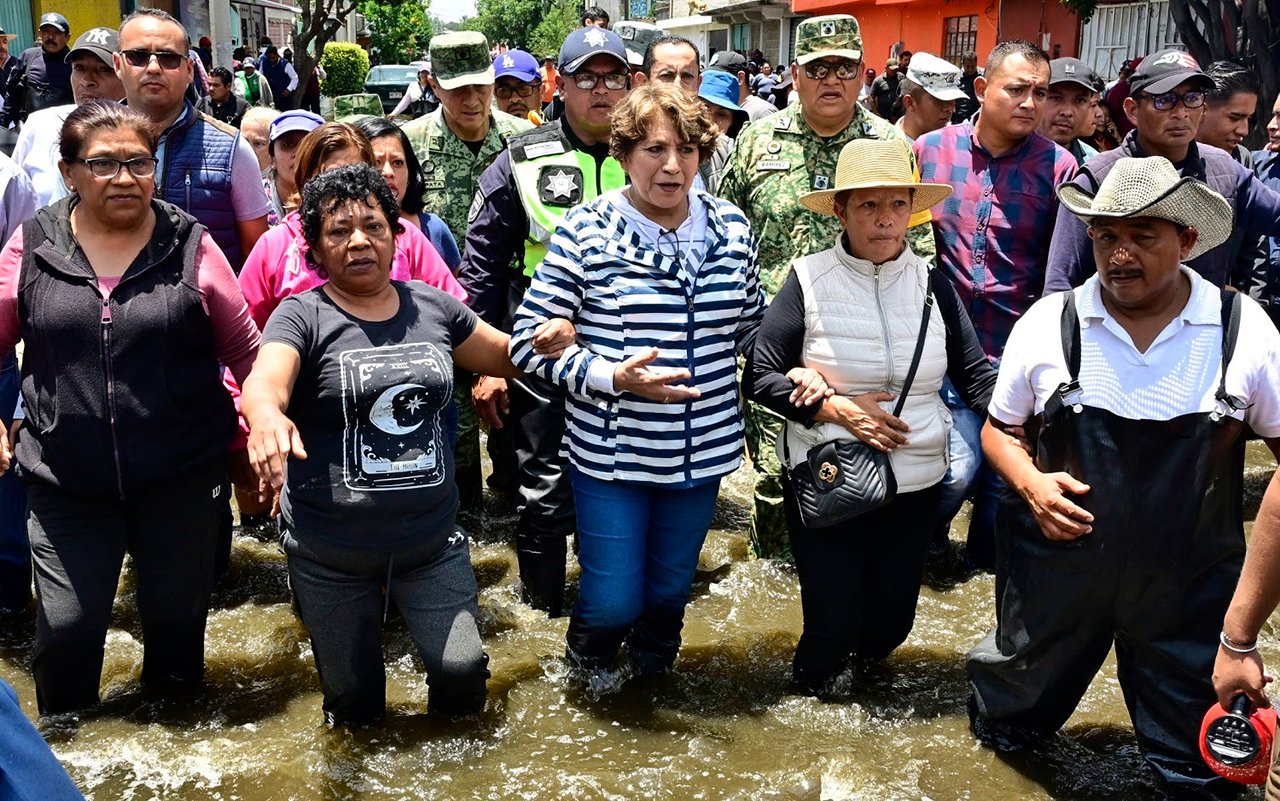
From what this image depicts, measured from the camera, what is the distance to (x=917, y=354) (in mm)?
4035

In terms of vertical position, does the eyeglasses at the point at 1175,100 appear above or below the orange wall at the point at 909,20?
below

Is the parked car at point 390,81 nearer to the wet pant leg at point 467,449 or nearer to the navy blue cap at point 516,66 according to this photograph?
the navy blue cap at point 516,66

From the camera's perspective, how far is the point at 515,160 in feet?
16.4

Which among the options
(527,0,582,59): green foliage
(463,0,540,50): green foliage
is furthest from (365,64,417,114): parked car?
(463,0,540,50): green foliage

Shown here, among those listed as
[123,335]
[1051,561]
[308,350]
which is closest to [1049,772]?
[1051,561]

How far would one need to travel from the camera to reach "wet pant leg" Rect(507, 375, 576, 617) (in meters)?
4.91

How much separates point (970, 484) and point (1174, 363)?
1.63m

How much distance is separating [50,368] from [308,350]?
0.93m

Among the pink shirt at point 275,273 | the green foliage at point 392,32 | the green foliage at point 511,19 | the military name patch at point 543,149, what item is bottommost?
the pink shirt at point 275,273

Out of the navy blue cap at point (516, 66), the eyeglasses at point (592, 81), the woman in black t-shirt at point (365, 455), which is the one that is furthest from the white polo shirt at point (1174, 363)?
the navy blue cap at point (516, 66)

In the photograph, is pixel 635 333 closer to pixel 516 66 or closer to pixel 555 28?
pixel 516 66

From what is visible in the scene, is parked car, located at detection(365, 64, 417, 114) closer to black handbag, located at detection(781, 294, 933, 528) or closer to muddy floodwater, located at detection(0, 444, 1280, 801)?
muddy floodwater, located at detection(0, 444, 1280, 801)

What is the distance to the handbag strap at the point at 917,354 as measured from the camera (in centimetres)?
404

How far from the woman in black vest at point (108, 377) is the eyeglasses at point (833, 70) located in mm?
2683
